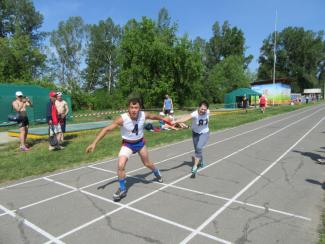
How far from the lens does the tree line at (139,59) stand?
120ft

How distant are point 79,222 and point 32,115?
1784 centimetres

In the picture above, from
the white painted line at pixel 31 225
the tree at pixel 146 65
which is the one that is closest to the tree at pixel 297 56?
the tree at pixel 146 65

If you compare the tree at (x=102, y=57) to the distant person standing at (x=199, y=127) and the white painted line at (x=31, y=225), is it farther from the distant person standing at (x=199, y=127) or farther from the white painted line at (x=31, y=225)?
the white painted line at (x=31, y=225)

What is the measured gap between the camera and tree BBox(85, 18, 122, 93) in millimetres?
58594

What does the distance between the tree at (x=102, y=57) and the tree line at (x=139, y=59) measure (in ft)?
0.64

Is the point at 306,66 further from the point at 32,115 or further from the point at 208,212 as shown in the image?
the point at 208,212

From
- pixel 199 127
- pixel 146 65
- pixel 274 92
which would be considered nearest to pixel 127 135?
pixel 199 127

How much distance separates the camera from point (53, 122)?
981 cm

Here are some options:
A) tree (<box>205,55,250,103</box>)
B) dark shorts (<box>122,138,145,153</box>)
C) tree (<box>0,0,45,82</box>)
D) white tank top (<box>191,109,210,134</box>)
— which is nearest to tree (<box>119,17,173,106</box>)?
tree (<box>0,0,45,82</box>)

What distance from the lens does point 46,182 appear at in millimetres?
6301

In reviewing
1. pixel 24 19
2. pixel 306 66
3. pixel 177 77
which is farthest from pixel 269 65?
pixel 24 19

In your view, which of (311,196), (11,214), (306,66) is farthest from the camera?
(306,66)

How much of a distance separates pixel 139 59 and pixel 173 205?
110 ft

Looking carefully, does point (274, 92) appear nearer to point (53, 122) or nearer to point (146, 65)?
point (146, 65)
